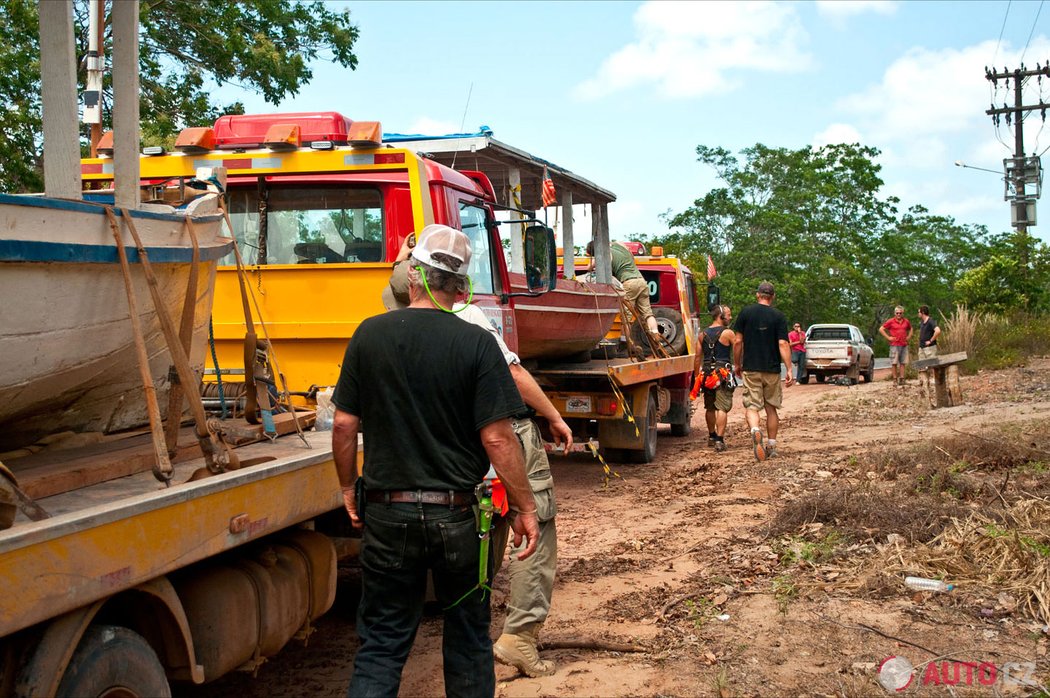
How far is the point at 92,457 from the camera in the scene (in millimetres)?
3561

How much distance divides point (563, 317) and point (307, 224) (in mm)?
3433

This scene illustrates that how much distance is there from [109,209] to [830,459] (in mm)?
8333

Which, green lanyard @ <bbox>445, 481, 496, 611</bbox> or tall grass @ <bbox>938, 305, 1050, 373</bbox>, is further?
tall grass @ <bbox>938, 305, 1050, 373</bbox>

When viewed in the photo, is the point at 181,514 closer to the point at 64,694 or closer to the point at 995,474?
the point at 64,694

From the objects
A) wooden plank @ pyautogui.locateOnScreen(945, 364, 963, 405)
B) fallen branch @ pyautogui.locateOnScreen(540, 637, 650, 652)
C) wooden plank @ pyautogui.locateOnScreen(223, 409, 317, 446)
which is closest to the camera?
wooden plank @ pyautogui.locateOnScreen(223, 409, 317, 446)

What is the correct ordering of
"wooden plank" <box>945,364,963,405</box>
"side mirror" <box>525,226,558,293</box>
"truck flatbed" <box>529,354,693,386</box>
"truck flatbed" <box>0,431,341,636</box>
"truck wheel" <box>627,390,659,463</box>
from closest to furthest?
"truck flatbed" <box>0,431,341,636</box>
"side mirror" <box>525,226,558,293</box>
"truck flatbed" <box>529,354,693,386</box>
"truck wheel" <box>627,390,659,463</box>
"wooden plank" <box>945,364,963,405</box>

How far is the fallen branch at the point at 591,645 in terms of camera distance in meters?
4.81

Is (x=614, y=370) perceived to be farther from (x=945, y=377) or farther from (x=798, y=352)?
(x=798, y=352)

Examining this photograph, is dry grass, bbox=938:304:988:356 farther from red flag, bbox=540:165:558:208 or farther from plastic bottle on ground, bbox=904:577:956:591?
plastic bottle on ground, bbox=904:577:956:591

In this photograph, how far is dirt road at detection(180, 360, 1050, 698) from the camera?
4414 mm

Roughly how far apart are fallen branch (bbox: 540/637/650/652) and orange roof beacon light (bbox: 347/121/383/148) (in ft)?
9.63

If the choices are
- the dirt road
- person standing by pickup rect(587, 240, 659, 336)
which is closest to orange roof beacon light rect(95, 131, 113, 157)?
the dirt road

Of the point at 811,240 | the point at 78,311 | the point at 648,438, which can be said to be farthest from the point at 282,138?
the point at 811,240

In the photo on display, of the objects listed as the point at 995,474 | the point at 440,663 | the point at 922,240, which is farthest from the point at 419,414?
the point at 922,240
